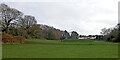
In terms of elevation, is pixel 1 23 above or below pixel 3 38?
above

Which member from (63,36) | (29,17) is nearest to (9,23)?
(29,17)

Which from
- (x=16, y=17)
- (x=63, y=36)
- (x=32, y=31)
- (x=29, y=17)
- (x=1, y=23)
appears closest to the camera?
(x=1, y=23)

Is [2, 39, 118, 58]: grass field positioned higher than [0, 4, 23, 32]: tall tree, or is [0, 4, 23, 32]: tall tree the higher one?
[0, 4, 23, 32]: tall tree

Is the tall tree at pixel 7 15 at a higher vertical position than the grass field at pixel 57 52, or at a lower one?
higher

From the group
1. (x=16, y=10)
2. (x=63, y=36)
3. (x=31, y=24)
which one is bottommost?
(x=63, y=36)

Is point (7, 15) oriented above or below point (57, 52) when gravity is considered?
above

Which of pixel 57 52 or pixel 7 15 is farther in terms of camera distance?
pixel 7 15

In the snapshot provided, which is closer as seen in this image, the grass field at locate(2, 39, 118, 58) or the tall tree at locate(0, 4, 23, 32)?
the grass field at locate(2, 39, 118, 58)

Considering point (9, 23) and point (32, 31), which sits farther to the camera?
point (32, 31)

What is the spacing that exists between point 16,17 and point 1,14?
302 cm

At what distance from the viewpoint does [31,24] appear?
34.0 meters

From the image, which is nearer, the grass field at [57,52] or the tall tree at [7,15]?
the grass field at [57,52]

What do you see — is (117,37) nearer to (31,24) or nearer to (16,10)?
(31,24)

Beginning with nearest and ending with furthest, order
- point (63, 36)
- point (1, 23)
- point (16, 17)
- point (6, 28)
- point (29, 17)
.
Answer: point (1, 23), point (6, 28), point (16, 17), point (29, 17), point (63, 36)
